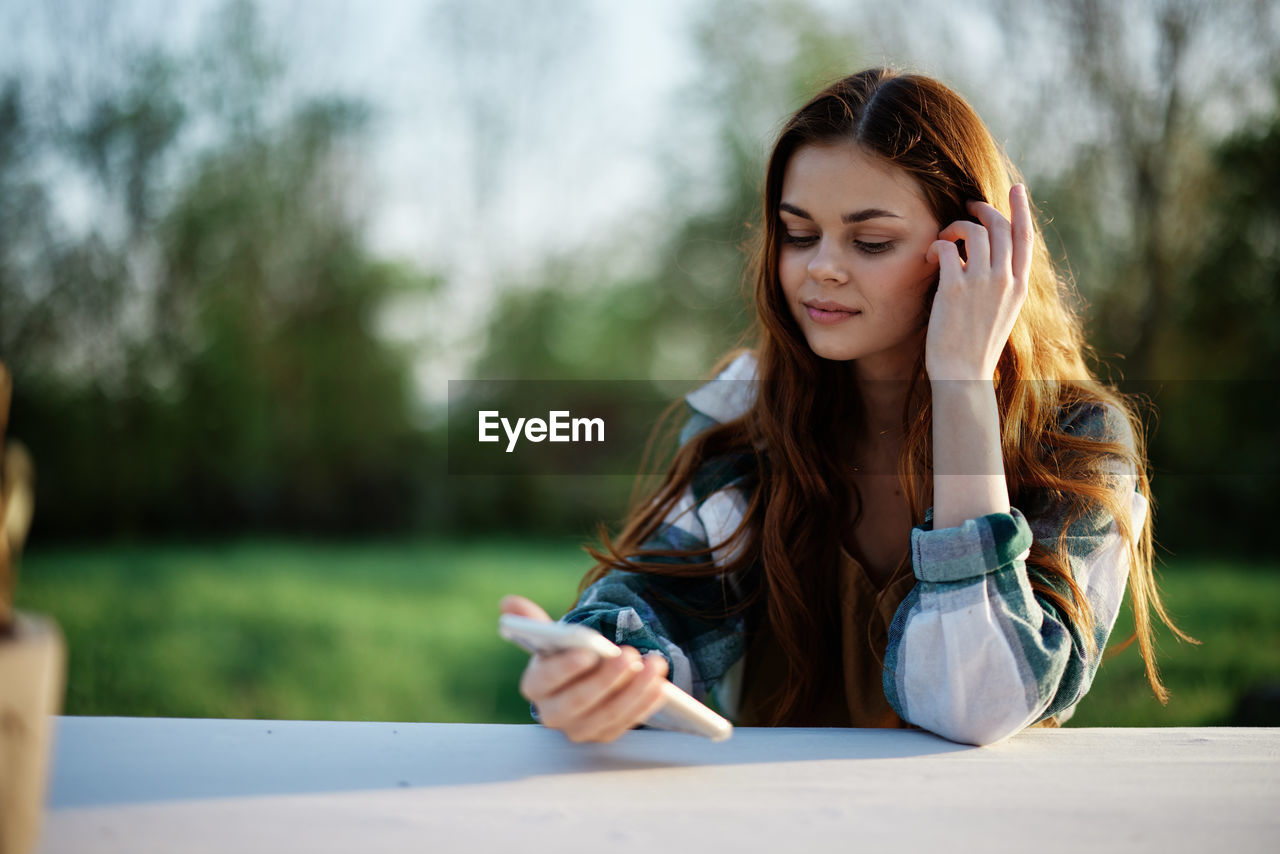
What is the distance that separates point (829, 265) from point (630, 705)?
776mm

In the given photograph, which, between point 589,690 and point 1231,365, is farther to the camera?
point 1231,365

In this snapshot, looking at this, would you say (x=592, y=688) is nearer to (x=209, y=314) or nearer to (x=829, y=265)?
(x=829, y=265)

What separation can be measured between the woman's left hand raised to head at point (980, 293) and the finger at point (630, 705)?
0.59 metres

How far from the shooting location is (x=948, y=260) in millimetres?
1341

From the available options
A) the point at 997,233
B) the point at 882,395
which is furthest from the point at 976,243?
the point at 882,395

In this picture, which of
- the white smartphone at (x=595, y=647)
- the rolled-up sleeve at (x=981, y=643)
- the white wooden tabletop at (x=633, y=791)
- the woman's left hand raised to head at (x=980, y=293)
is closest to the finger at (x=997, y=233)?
the woman's left hand raised to head at (x=980, y=293)

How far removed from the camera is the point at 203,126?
5695 millimetres

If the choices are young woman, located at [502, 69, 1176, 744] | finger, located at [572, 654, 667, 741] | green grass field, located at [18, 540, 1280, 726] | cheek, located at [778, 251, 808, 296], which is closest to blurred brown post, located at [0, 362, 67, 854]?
finger, located at [572, 654, 667, 741]

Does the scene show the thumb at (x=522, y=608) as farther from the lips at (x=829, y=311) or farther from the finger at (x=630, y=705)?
the lips at (x=829, y=311)

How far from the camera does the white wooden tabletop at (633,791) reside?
0.74 metres

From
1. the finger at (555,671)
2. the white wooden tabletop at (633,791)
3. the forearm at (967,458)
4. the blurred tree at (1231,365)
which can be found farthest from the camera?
the blurred tree at (1231,365)

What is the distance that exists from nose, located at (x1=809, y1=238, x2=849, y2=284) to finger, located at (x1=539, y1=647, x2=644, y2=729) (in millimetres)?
725

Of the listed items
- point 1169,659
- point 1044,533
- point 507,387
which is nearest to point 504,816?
point 1044,533

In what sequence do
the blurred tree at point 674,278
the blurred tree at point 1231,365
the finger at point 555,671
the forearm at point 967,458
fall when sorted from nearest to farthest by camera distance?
the finger at point 555,671, the forearm at point 967,458, the blurred tree at point 1231,365, the blurred tree at point 674,278
